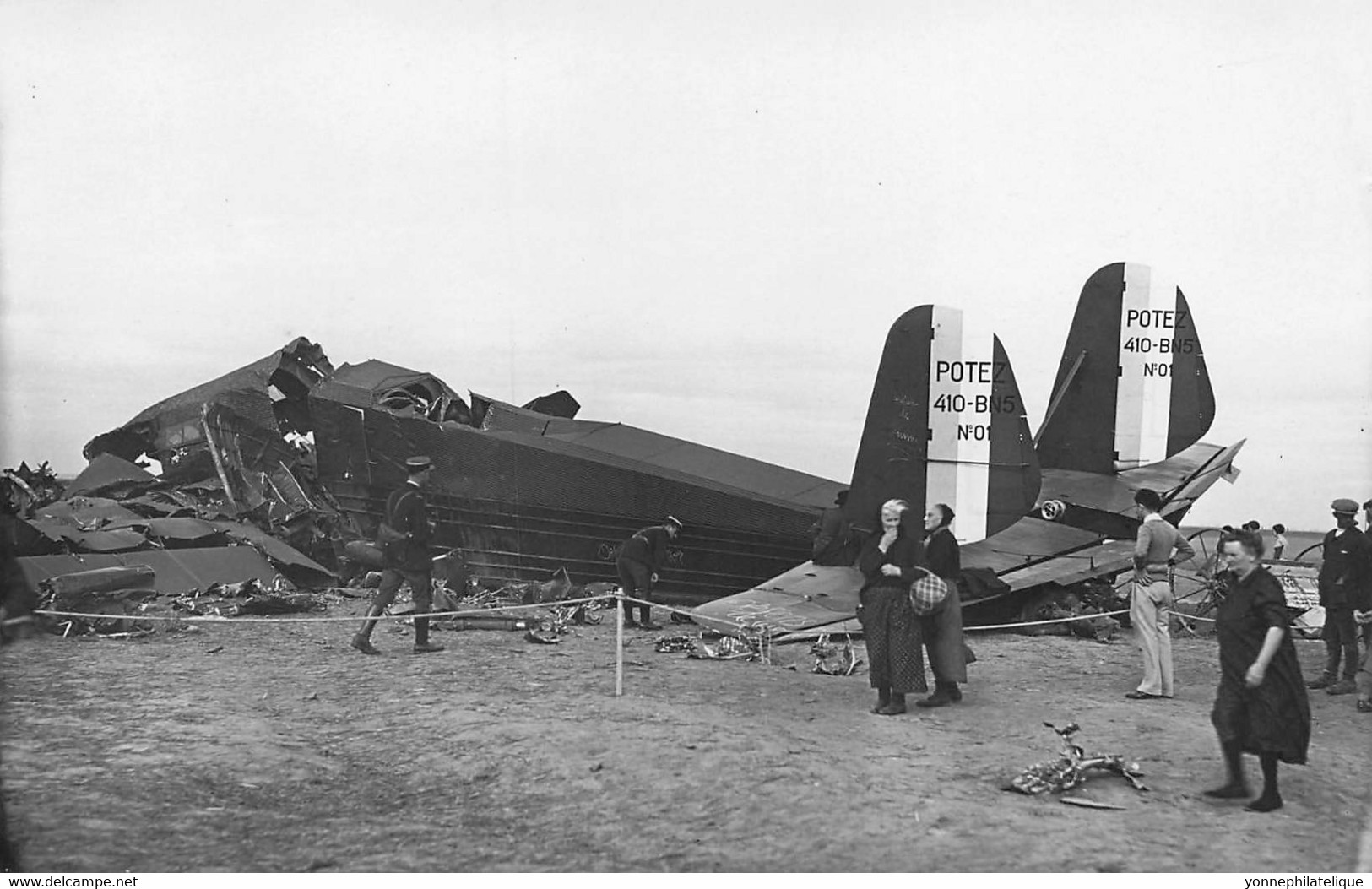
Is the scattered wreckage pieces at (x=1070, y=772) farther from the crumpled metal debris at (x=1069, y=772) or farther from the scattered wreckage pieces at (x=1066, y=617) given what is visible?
the scattered wreckage pieces at (x=1066, y=617)

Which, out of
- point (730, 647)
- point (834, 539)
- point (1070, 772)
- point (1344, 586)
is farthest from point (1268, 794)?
point (834, 539)

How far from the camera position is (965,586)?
337 inches

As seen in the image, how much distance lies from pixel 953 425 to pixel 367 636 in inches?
177

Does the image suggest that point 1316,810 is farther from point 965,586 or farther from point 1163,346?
point 1163,346

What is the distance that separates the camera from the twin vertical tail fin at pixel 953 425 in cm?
734

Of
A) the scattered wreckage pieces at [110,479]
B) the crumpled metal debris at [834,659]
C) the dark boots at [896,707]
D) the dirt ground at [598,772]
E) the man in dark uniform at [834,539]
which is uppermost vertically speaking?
the scattered wreckage pieces at [110,479]

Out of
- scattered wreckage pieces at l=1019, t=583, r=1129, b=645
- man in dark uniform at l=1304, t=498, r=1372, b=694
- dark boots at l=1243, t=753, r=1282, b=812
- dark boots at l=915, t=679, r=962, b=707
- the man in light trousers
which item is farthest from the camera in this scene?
scattered wreckage pieces at l=1019, t=583, r=1129, b=645

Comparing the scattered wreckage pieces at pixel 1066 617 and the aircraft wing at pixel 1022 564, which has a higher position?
the aircraft wing at pixel 1022 564

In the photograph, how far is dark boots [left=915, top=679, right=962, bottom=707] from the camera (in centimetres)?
632

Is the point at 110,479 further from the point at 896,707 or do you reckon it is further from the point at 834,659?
the point at 896,707

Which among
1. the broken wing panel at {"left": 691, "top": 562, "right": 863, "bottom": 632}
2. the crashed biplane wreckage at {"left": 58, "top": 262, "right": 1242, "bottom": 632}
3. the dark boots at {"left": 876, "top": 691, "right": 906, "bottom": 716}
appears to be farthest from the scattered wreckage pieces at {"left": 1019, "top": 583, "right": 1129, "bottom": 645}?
the dark boots at {"left": 876, "top": 691, "right": 906, "bottom": 716}

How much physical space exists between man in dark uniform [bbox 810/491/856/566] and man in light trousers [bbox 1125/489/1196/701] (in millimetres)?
2221

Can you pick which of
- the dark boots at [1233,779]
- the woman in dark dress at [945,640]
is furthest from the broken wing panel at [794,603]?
the dark boots at [1233,779]

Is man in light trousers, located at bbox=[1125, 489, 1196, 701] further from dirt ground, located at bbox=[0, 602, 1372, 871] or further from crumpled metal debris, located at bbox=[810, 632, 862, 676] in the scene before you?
crumpled metal debris, located at bbox=[810, 632, 862, 676]
